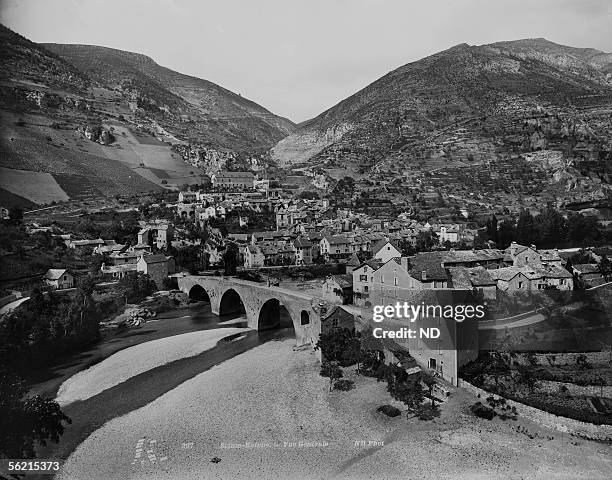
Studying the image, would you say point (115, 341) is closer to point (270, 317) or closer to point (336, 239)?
point (270, 317)

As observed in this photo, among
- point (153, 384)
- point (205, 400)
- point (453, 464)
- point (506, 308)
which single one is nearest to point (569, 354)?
point (506, 308)

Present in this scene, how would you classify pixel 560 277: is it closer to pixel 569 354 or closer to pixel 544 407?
pixel 569 354

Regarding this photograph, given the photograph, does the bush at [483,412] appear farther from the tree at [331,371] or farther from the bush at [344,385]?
the tree at [331,371]

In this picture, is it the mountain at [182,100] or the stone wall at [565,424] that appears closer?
the stone wall at [565,424]

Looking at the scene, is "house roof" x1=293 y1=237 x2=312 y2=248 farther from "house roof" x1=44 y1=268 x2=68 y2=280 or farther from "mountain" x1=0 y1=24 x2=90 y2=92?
"mountain" x1=0 y1=24 x2=90 y2=92

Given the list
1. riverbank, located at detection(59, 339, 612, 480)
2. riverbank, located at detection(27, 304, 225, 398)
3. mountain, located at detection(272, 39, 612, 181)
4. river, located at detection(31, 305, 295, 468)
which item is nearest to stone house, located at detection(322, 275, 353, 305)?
river, located at detection(31, 305, 295, 468)

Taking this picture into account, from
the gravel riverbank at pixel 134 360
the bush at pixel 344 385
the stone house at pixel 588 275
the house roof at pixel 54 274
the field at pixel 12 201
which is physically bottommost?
the gravel riverbank at pixel 134 360

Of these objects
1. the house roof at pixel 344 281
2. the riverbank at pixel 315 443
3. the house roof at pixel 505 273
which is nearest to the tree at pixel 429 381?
the riverbank at pixel 315 443

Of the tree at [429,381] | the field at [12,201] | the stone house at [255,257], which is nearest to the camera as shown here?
the tree at [429,381]
